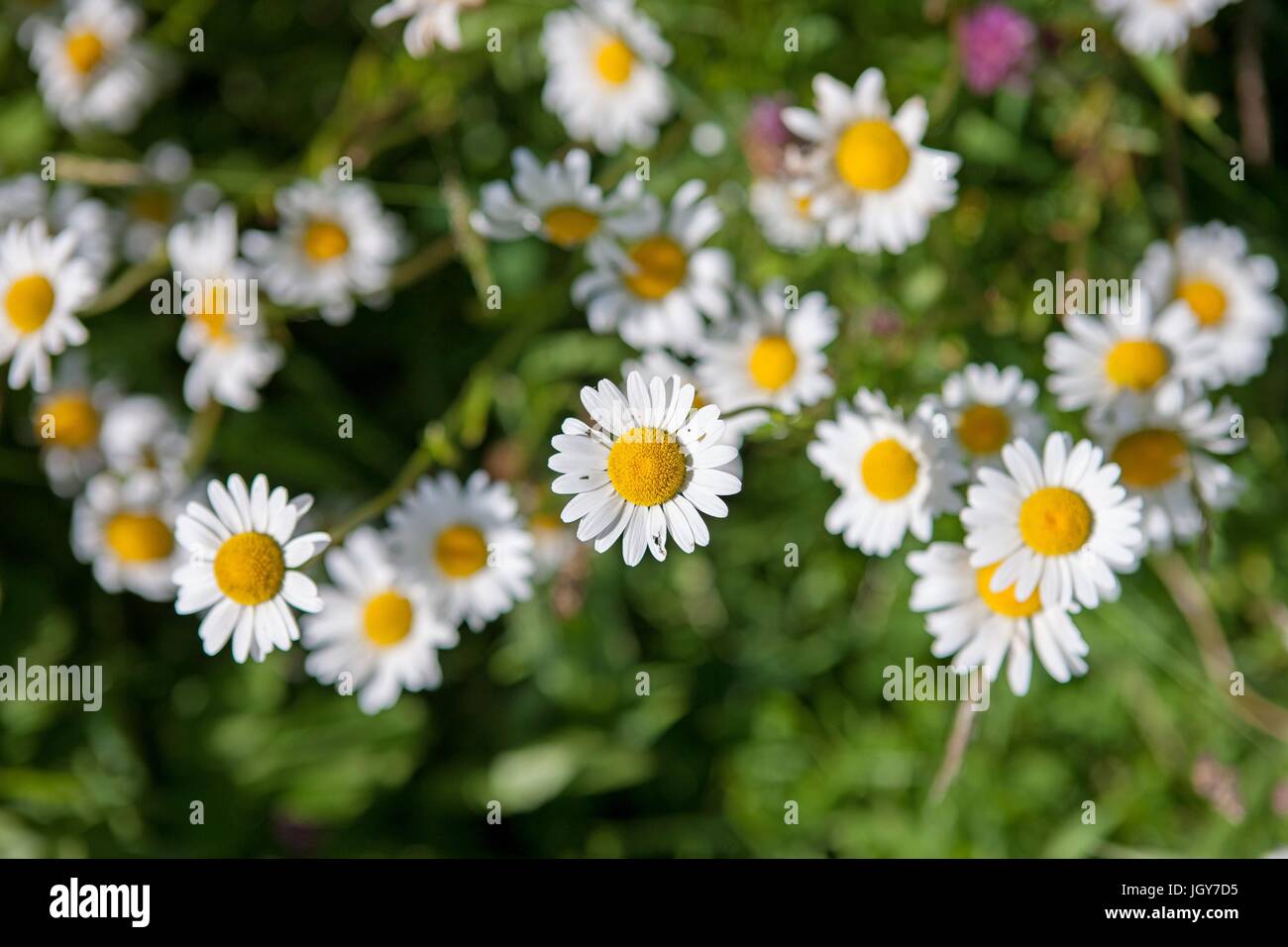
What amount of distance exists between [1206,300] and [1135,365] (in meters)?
0.48

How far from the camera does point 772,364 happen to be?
2633 mm

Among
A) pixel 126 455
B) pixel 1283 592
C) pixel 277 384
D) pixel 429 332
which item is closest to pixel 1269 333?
pixel 1283 592

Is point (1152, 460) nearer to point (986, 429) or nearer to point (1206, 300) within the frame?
point (986, 429)

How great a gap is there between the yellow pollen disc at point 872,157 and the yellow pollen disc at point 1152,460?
2.80ft

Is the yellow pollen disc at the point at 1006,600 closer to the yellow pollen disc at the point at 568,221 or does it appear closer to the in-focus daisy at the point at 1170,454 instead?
the in-focus daisy at the point at 1170,454

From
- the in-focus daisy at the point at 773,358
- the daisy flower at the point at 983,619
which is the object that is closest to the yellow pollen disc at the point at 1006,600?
the daisy flower at the point at 983,619

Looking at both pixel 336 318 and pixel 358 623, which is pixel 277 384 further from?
pixel 358 623

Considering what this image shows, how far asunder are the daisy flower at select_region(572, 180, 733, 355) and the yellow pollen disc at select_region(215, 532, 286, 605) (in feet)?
3.19

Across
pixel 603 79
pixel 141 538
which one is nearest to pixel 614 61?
pixel 603 79

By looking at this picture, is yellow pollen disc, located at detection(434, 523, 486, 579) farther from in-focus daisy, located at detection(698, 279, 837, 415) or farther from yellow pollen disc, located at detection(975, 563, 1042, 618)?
yellow pollen disc, located at detection(975, 563, 1042, 618)

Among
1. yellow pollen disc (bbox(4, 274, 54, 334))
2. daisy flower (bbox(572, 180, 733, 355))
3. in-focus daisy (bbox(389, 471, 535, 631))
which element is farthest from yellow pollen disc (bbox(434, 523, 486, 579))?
yellow pollen disc (bbox(4, 274, 54, 334))

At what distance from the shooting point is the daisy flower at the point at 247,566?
2223mm

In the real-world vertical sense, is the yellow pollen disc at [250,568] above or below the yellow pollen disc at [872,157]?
below

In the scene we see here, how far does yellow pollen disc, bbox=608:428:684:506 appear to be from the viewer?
76.1 inches
